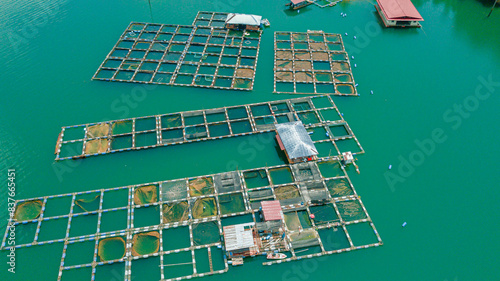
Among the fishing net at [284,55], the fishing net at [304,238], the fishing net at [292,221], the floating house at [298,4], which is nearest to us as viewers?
the fishing net at [304,238]

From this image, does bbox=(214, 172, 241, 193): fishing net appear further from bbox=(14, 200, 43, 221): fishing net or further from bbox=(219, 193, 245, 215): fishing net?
bbox=(14, 200, 43, 221): fishing net

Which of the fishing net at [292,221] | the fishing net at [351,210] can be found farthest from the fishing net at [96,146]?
the fishing net at [351,210]

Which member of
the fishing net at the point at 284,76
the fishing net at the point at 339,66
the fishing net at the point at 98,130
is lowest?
the fishing net at the point at 98,130

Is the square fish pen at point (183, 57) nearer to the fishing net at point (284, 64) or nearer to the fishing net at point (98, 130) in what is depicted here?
the fishing net at point (284, 64)

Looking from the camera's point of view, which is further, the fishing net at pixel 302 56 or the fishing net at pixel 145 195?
the fishing net at pixel 302 56

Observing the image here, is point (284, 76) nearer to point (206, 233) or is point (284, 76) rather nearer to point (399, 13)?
point (399, 13)

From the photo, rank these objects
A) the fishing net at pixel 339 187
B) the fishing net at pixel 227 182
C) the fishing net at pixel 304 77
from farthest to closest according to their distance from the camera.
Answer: the fishing net at pixel 304 77 → the fishing net at pixel 339 187 → the fishing net at pixel 227 182

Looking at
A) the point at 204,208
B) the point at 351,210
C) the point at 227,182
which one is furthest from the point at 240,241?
the point at 351,210
